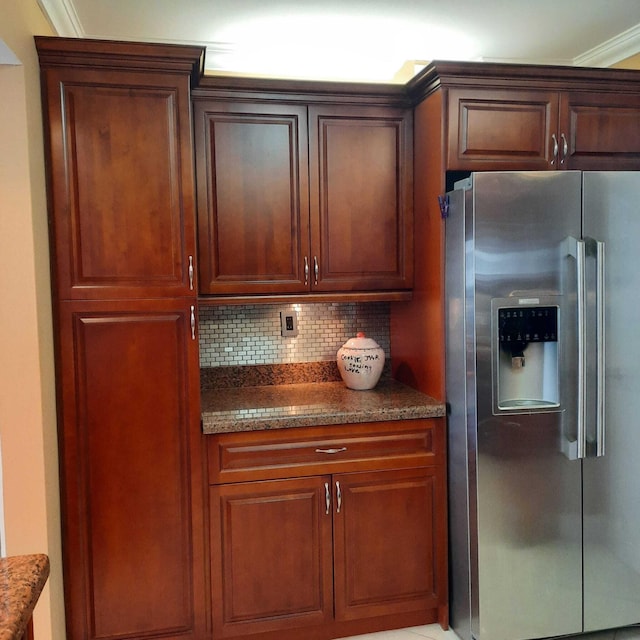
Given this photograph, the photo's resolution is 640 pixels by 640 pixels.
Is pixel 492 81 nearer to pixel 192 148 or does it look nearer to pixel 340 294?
pixel 340 294

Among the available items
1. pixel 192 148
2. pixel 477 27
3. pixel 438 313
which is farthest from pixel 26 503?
pixel 477 27

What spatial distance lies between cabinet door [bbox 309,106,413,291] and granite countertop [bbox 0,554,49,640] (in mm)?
1725

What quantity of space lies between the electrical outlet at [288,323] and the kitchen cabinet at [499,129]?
637 mm

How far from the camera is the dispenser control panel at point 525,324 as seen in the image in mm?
2248

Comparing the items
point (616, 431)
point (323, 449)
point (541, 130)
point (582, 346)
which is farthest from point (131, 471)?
point (541, 130)

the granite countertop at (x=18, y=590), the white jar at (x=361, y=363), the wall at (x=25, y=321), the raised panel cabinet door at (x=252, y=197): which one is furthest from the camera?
the white jar at (x=361, y=363)

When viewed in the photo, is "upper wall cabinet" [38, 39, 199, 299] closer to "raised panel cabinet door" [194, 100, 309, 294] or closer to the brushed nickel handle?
"raised panel cabinet door" [194, 100, 309, 294]

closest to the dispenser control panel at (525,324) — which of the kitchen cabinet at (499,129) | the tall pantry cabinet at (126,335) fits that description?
the kitchen cabinet at (499,129)

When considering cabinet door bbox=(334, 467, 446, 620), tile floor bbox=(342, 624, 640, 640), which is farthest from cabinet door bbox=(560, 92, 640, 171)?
tile floor bbox=(342, 624, 640, 640)

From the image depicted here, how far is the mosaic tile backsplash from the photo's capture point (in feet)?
9.30

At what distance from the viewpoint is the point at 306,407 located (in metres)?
2.44

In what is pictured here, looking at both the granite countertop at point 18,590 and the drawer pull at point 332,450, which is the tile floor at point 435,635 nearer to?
the drawer pull at point 332,450

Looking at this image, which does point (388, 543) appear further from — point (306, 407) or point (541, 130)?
point (541, 130)

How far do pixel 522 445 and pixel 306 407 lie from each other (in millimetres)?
843
